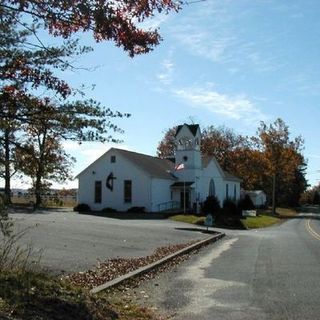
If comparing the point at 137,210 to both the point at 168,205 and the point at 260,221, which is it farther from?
the point at 260,221

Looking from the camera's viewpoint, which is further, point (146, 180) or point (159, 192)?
point (159, 192)

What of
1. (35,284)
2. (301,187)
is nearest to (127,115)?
(35,284)

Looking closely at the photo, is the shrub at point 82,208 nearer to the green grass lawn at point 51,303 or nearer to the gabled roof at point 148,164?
the gabled roof at point 148,164

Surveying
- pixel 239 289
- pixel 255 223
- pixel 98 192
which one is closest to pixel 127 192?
pixel 98 192

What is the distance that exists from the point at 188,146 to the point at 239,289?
2083 inches

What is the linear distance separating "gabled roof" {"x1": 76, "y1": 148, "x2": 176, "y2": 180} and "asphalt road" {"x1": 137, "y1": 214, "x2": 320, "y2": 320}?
1598 inches

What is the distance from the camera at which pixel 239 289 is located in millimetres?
11836

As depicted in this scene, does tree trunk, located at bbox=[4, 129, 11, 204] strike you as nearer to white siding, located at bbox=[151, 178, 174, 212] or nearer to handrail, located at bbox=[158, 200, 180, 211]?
white siding, located at bbox=[151, 178, 174, 212]

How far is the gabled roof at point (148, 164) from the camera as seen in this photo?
194 feet

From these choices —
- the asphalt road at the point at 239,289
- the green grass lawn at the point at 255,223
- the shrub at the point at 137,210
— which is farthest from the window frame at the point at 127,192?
the asphalt road at the point at 239,289

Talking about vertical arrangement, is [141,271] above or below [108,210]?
below

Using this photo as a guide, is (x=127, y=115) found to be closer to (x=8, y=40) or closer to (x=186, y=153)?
(x=8, y=40)

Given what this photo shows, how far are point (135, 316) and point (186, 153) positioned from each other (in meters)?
55.6

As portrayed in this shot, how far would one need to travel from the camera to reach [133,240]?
23141 mm
